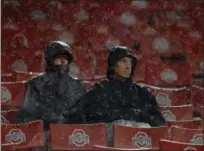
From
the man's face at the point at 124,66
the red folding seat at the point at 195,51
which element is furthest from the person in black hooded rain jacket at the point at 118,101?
the red folding seat at the point at 195,51

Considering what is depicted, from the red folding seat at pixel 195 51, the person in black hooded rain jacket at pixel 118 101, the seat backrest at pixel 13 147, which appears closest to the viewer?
the seat backrest at pixel 13 147

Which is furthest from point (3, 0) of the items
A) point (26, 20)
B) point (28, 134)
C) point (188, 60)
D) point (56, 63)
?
point (28, 134)

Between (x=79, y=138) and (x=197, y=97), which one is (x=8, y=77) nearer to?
(x=197, y=97)

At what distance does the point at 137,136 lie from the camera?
2.31 m

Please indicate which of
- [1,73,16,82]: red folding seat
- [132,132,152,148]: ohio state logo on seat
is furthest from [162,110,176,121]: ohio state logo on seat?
[1,73,16,82]: red folding seat

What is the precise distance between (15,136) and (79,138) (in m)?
0.20

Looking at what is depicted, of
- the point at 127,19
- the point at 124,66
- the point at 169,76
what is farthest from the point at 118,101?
the point at 127,19

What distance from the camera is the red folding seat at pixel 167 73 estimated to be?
12.0 ft

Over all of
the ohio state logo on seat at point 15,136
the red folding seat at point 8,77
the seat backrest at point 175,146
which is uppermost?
the red folding seat at point 8,77

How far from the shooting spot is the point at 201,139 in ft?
7.95

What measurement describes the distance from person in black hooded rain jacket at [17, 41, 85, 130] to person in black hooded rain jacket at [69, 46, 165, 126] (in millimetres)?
72

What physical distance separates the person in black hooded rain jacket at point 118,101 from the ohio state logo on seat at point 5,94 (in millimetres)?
391

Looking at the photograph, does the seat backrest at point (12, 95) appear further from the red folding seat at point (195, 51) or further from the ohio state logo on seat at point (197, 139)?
the red folding seat at point (195, 51)

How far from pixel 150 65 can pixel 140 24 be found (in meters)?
0.23
